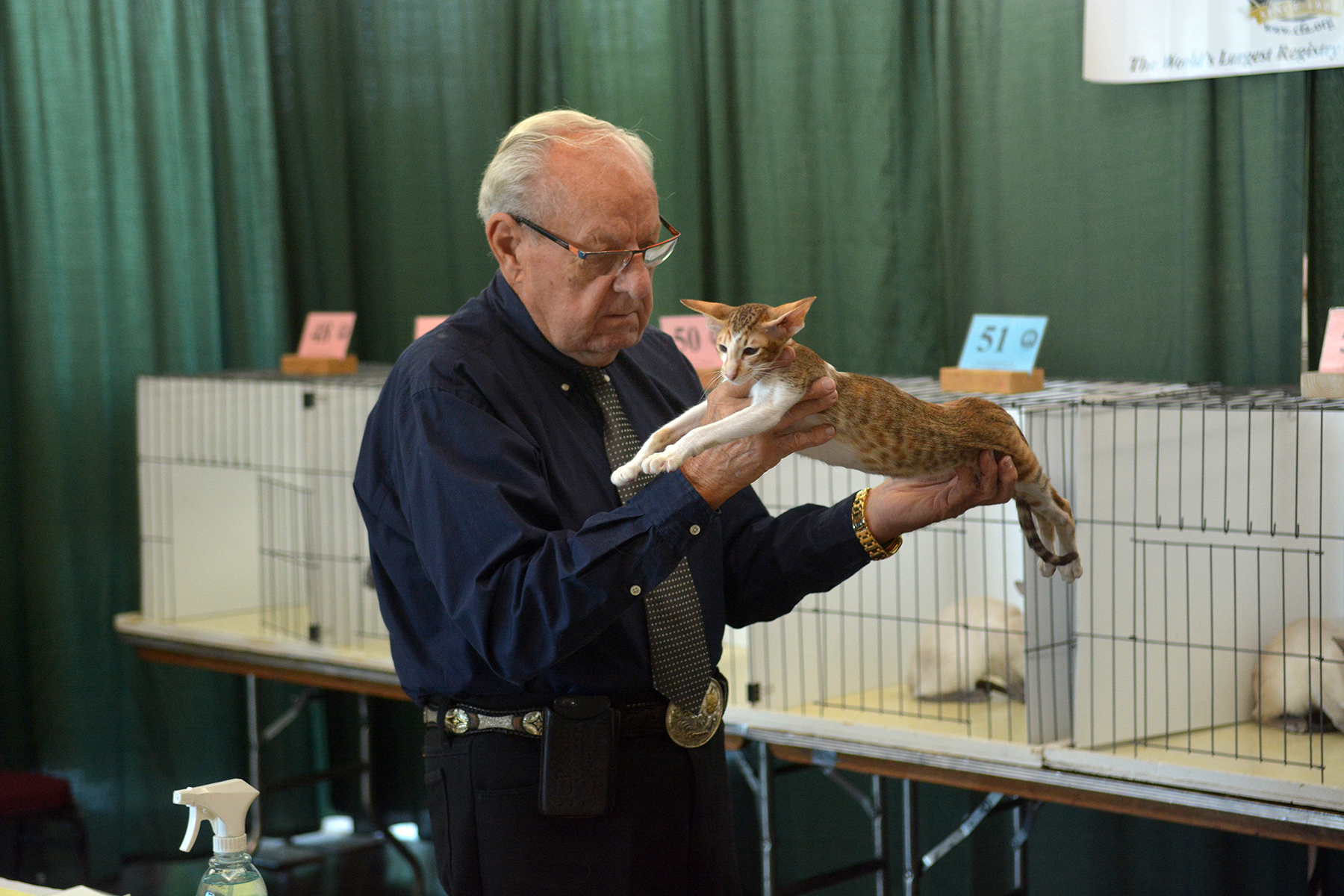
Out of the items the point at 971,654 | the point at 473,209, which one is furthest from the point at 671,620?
the point at 473,209

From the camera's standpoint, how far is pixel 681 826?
5.25 ft

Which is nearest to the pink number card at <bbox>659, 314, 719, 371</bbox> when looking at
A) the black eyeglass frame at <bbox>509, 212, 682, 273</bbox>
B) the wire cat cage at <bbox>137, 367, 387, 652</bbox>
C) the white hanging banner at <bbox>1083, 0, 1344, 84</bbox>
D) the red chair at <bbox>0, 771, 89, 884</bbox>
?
the wire cat cage at <bbox>137, 367, 387, 652</bbox>

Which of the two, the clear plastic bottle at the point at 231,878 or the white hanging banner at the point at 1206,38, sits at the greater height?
the white hanging banner at the point at 1206,38

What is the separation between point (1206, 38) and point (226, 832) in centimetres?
219

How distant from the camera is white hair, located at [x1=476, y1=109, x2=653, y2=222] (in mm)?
1474

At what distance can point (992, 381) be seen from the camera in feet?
7.88

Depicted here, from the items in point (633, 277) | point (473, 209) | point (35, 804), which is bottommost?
Result: point (35, 804)

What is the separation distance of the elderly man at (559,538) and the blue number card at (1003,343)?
937 millimetres

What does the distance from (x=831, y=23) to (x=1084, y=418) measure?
1.27 meters

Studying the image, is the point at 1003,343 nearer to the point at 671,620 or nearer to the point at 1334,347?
the point at 1334,347

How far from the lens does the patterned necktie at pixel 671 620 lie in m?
1.54

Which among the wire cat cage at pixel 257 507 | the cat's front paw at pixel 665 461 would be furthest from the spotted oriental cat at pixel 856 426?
the wire cat cage at pixel 257 507

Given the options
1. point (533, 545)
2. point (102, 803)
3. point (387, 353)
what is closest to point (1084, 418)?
point (533, 545)

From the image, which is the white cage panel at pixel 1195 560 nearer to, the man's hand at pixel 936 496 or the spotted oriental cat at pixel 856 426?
the spotted oriental cat at pixel 856 426
